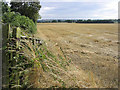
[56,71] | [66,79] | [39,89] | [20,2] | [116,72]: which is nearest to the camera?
[39,89]

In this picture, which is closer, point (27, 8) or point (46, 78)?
point (46, 78)

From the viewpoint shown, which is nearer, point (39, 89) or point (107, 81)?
point (39, 89)

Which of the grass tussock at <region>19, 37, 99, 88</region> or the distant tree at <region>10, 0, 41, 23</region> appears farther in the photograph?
Answer: the distant tree at <region>10, 0, 41, 23</region>

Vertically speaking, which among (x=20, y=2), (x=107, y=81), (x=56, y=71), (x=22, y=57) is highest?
(x=20, y=2)

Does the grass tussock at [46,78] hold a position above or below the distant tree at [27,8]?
below

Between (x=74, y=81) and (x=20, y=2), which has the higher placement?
(x=20, y=2)

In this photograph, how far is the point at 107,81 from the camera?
139 inches

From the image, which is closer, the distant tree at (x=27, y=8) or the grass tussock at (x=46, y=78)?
the grass tussock at (x=46, y=78)

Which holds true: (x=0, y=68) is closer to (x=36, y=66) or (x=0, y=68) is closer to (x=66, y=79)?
(x=36, y=66)

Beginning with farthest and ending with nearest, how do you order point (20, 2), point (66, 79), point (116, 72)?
point (20, 2) → point (116, 72) → point (66, 79)

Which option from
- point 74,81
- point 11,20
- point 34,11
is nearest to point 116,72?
point 74,81

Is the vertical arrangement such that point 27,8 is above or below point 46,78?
above

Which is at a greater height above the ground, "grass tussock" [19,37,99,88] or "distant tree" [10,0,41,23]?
"distant tree" [10,0,41,23]

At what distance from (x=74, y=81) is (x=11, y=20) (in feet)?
13.3
